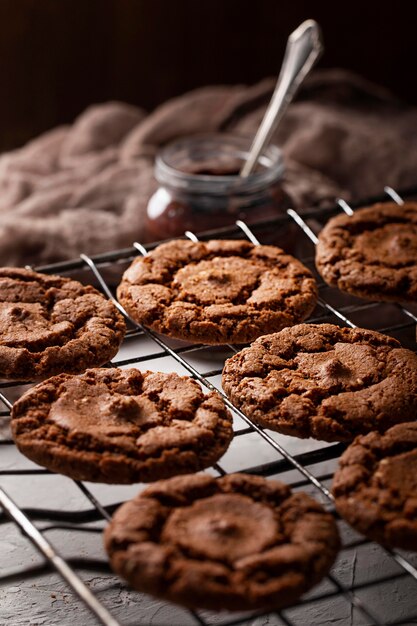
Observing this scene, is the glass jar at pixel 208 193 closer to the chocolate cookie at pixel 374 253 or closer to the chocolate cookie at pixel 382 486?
the chocolate cookie at pixel 374 253

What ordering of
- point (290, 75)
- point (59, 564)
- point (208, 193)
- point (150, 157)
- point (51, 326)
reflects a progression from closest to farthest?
1. point (59, 564)
2. point (51, 326)
3. point (208, 193)
4. point (290, 75)
5. point (150, 157)

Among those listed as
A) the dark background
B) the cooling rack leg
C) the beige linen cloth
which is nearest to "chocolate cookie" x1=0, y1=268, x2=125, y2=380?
the cooling rack leg

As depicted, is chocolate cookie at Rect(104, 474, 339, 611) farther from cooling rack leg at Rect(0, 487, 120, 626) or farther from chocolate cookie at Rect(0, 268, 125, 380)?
chocolate cookie at Rect(0, 268, 125, 380)

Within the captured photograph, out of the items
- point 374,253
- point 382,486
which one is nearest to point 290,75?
point 374,253

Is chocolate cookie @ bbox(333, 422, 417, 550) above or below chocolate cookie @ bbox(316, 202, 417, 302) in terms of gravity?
above

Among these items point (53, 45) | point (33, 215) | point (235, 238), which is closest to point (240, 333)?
point (235, 238)

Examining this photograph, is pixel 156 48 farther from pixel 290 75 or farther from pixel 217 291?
pixel 217 291

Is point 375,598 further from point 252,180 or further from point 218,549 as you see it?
point 252,180

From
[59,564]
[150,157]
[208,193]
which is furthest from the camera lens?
[150,157]
